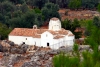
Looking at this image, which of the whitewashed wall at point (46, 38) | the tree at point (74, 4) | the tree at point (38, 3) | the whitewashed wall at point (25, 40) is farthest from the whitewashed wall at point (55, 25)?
the tree at point (38, 3)

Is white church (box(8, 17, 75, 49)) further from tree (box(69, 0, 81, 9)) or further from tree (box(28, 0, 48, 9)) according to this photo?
tree (box(28, 0, 48, 9))

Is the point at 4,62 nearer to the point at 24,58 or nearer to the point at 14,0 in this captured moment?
the point at 24,58

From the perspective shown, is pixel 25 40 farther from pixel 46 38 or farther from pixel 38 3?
pixel 38 3

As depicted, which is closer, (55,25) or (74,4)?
(55,25)

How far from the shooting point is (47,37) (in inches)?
1745

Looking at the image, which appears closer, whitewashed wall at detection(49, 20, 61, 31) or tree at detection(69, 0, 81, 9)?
whitewashed wall at detection(49, 20, 61, 31)

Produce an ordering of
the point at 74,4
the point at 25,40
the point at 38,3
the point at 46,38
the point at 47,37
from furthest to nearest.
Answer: the point at 38,3 → the point at 74,4 → the point at 25,40 → the point at 46,38 → the point at 47,37

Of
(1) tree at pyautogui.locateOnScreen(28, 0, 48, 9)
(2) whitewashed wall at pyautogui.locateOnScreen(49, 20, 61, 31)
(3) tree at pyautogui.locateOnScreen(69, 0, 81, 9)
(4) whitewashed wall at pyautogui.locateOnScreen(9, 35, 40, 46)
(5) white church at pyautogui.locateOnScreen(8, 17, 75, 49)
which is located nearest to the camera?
(5) white church at pyautogui.locateOnScreen(8, 17, 75, 49)

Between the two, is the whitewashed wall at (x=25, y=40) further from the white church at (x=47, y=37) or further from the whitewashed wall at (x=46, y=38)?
the whitewashed wall at (x=46, y=38)

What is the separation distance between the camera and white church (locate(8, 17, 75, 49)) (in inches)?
1730

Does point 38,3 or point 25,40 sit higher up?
point 25,40

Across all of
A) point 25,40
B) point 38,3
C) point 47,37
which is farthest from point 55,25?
point 38,3

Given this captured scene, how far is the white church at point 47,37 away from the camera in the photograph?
144 ft

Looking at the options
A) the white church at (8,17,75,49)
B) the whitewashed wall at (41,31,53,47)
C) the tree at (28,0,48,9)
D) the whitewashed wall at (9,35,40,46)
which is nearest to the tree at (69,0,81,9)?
the tree at (28,0,48,9)
